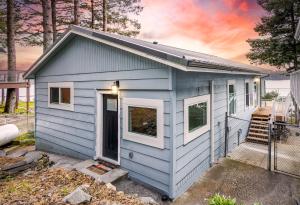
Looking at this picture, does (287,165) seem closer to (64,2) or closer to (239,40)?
(64,2)

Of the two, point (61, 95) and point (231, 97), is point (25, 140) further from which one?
point (231, 97)

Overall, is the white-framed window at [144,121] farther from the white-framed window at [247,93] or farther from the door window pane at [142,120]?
the white-framed window at [247,93]

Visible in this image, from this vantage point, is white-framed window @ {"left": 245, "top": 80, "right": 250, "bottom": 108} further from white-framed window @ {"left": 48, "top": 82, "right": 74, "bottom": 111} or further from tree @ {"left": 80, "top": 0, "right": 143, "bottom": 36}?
tree @ {"left": 80, "top": 0, "right": 143, "bottom": 36}

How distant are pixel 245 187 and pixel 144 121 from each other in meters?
3.29

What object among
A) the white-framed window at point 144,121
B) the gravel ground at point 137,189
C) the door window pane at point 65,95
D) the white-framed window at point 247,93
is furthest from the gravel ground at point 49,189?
the white-framed window at point 247,93

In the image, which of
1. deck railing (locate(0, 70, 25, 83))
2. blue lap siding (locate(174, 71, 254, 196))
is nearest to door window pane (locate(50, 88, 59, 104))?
blue lap siding (locate(174, 71, 254, 196))

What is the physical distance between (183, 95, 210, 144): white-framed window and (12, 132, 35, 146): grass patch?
8358 mm

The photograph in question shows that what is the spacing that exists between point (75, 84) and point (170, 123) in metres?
4.09

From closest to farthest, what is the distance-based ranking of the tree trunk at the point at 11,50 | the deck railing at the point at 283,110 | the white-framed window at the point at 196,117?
the white-framed window at the point at 196,117 < the deck railing at the point at 283,110 < the tree trunk at the point at 11,50

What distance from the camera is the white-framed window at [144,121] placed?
17.3 ft

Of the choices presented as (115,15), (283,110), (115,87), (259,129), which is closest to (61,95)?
(115,87)

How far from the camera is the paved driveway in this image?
5.23 meters

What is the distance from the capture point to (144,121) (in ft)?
18.6

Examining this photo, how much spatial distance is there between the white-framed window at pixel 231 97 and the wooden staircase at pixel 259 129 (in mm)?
2500
